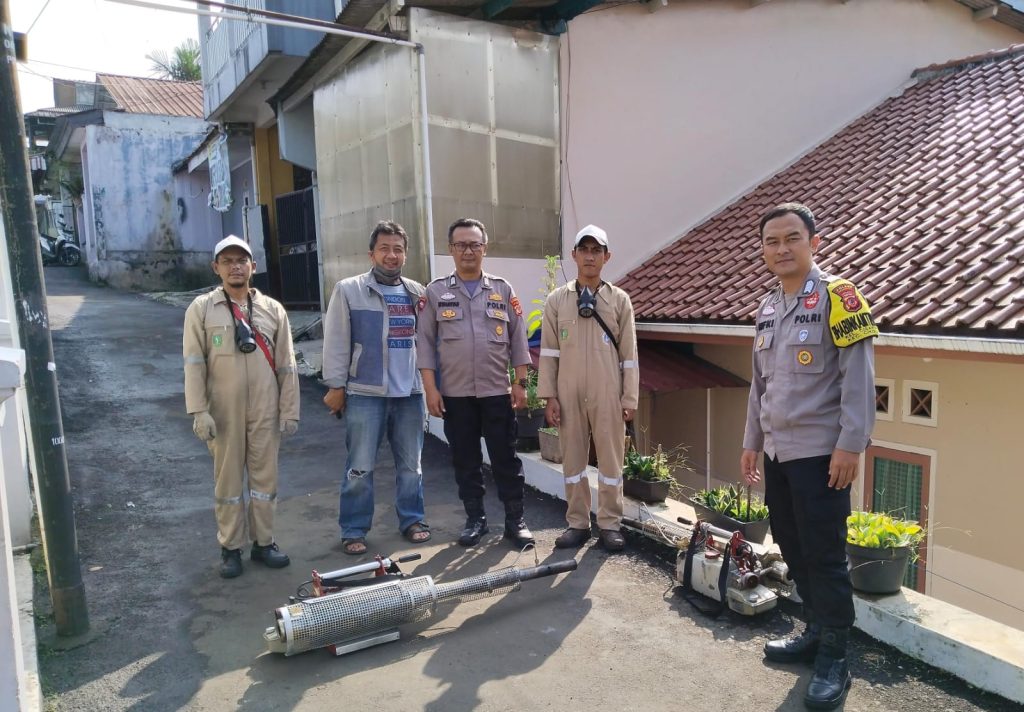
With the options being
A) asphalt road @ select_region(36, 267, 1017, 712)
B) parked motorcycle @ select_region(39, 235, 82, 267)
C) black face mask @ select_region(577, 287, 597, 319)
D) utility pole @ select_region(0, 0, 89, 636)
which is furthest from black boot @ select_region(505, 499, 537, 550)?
parked motorcycle @ select_region(39, 235, 82, 267)

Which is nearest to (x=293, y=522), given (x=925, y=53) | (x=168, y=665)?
(x=168, y=665)

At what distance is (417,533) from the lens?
4.60 meters

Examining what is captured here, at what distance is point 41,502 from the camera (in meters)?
3.25

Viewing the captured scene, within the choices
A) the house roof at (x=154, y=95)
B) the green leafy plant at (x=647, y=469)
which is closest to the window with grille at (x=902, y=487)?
the green leafy plant at (x=647, y=469)

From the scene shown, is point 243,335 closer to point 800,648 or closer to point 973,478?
point 800,648

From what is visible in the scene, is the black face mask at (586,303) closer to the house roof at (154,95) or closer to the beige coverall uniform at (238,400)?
the beige coverall uniform at (238,400)

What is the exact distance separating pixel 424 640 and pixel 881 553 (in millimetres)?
2235

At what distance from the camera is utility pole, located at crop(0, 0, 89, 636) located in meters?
3.18

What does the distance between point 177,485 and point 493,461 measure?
2.96 metres

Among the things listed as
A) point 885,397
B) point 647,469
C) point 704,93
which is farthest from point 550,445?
point 704,93

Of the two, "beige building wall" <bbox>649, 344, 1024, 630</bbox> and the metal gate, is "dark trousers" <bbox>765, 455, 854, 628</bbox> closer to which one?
"beige building wall" <bbox>649, 344, 1024, 630</bbox>

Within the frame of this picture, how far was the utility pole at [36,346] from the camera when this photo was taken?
10.4 feet

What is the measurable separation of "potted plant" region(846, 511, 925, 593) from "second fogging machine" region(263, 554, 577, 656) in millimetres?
1741

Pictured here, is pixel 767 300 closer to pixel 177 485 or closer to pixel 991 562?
pixel 991 562
